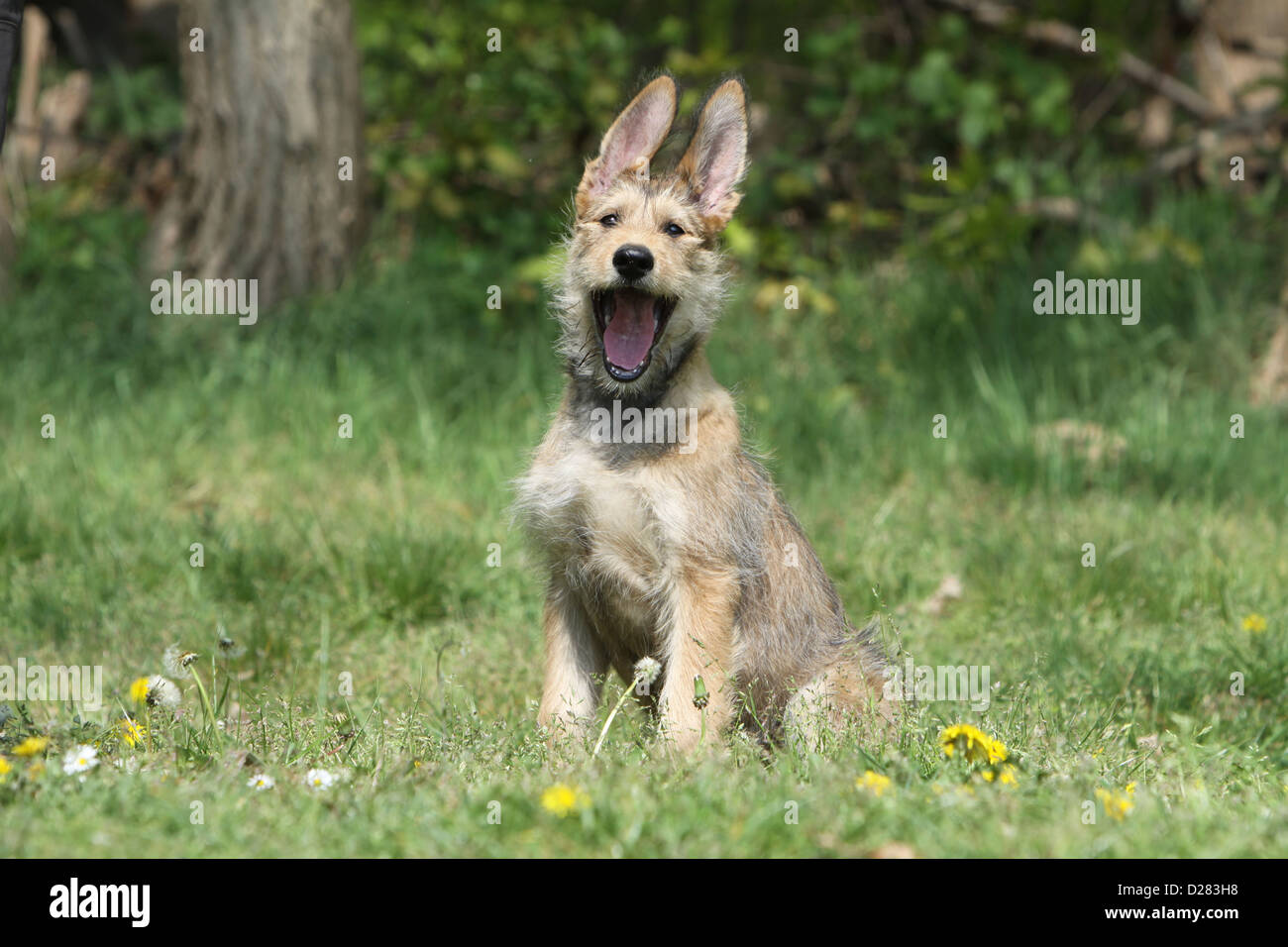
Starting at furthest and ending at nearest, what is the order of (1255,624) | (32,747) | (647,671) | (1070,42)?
(1070,42) → (1255,624) → (647,671) → (32,747)

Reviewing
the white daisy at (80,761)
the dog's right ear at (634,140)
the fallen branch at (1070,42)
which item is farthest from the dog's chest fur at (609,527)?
the fallen branch at (1070,42)

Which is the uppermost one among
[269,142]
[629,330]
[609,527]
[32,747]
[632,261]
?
[269,142]

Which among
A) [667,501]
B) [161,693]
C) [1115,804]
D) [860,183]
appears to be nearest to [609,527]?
[667,501]

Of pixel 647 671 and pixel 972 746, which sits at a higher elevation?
pixel 647 671

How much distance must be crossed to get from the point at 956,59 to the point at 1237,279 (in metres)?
2.51

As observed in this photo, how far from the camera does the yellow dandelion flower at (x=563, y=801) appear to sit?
9.48 ft

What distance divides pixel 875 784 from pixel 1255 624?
2551 mm

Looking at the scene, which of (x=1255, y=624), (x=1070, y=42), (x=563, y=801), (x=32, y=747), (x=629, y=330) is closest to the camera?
(x=563, y=801)

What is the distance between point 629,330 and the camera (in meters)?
4.20

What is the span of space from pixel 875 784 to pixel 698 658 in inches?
32.0

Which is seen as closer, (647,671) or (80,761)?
(80,761)

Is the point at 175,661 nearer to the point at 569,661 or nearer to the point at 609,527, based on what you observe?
the point at 569,661

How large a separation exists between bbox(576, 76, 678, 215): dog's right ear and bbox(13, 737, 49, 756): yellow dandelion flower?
2.25 m

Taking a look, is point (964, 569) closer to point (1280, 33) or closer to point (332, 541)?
point (332, 541)
